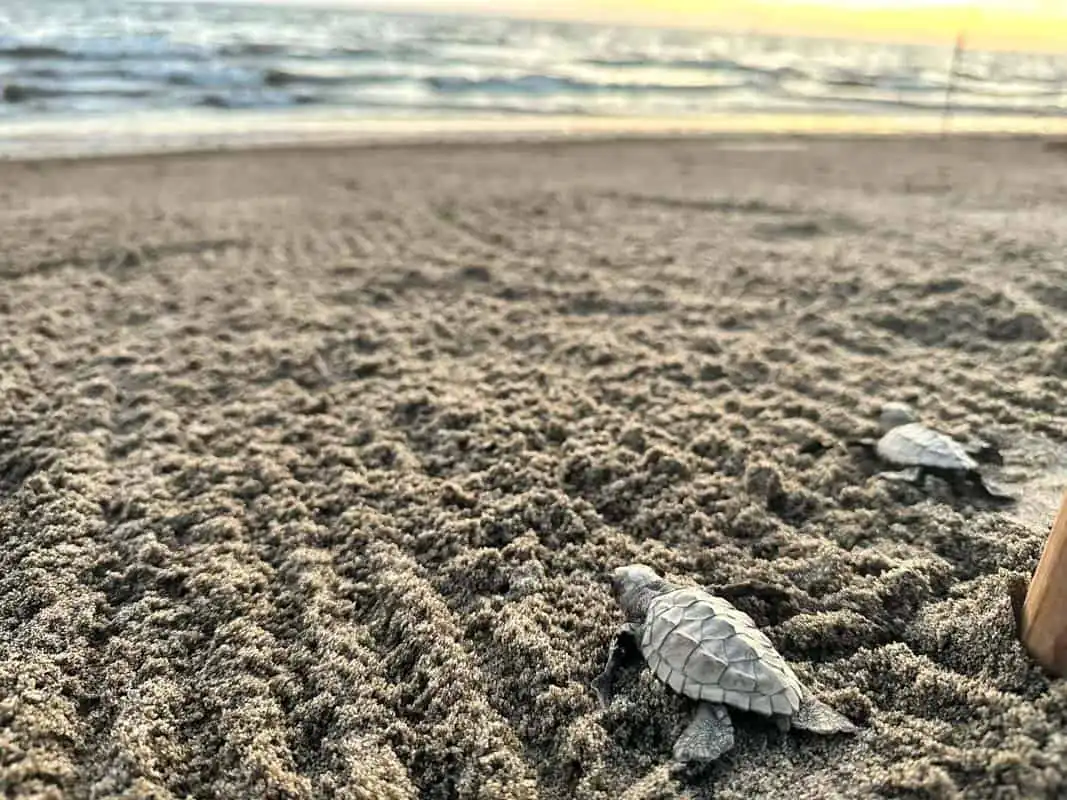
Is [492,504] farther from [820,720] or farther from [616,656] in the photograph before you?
[820,720]

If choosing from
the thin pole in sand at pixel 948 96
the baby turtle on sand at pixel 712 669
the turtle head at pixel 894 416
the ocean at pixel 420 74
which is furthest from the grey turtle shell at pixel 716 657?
the thin pole in sand at pixel 948 96

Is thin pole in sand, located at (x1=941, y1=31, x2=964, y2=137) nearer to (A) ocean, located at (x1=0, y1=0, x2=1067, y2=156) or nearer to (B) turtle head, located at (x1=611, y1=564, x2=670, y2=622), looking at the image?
(A) ocean, located at (x1=0, y1=0, x2=1067, y2=156)

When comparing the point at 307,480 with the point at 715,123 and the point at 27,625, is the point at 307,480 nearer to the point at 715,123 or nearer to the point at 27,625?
the point at 27,625

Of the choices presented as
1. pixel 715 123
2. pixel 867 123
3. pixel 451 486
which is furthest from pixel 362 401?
pixel 867 123

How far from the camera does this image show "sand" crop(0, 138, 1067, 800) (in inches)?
68.6

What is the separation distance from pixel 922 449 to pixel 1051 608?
1.12 m

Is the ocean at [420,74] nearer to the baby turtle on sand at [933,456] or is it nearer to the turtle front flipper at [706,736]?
the baby turtle on sand at [933,456]

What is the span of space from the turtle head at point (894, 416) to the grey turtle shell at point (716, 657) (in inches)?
53.0

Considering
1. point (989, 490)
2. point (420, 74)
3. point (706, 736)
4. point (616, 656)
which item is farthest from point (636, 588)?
point (420, 74)

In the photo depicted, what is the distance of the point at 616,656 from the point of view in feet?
6.57

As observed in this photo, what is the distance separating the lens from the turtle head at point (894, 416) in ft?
9.78

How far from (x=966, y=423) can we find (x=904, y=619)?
1.30 metres

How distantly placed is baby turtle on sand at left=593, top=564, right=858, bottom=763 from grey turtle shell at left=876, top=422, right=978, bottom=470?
40.4 inches

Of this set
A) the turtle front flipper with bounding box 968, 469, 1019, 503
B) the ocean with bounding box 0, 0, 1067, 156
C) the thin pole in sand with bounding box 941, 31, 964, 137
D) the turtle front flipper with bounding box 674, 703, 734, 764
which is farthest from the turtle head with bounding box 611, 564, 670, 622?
the thin pole in sand with bounding box 941, 31, 964, 137
